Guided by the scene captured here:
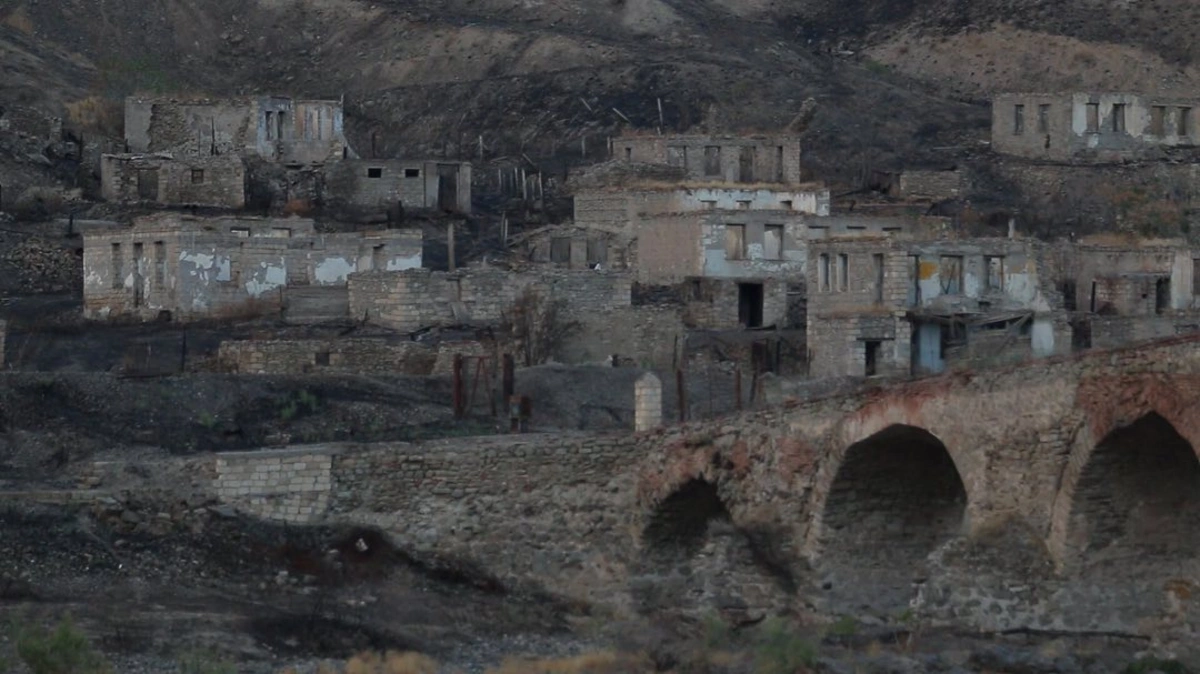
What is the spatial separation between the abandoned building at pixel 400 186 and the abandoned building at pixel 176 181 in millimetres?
1898

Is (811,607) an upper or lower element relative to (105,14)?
lower

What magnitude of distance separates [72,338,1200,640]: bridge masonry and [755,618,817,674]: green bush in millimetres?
2855

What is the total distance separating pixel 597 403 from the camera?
66375 millimetres

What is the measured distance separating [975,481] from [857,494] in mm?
2565

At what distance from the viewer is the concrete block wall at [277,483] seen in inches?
2363

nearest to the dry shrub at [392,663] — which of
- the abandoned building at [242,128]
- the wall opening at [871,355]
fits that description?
the wall opening at [871,355]

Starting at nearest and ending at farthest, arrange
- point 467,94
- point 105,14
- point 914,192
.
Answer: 1. point 914,192
2. point 467,94
3. point 105,14

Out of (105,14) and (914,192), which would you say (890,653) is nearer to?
(914,192)

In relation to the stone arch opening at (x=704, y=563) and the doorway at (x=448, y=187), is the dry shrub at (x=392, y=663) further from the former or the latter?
the doorway at (x=448, y=187)

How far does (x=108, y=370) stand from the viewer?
223 ft

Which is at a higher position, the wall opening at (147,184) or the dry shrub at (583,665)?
the wall opening at (147,184)

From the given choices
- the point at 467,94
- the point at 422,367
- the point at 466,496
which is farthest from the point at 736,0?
the point at 466,496

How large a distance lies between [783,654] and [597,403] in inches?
533

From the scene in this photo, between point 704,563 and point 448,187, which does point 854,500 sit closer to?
point 704,563
